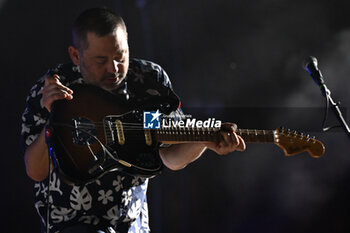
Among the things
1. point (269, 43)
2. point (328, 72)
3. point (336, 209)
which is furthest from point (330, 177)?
point (269, 43)

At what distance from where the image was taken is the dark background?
2965 mm

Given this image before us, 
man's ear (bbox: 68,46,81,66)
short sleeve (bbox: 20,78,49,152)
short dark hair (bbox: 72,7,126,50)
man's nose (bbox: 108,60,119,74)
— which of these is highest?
short dark hair (bbox: 72,7,126,50)

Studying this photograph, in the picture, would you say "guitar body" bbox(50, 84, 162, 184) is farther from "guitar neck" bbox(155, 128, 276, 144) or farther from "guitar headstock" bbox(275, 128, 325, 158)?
"guitar headstock" bbox(275, 128, 325, 158)

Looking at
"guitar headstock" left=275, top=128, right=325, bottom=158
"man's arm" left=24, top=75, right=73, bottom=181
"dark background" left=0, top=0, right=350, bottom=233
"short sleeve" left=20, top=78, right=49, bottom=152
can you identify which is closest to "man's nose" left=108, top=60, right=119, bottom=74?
"man's arm" left=24, top=75, right=73, bottom=181

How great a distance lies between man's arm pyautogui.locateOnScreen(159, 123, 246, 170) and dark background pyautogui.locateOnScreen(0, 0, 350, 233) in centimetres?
99

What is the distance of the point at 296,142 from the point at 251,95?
1367mm

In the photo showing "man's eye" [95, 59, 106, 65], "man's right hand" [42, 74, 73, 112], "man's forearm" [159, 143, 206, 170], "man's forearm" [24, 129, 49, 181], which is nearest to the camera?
"man's right hand" [42, 74, 73, 112]

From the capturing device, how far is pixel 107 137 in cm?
164

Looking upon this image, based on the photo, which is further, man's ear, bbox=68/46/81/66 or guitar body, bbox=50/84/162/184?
man's ear, bbox=68/46/81/66

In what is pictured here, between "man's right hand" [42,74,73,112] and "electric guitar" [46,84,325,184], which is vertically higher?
"man's right hand" [42,74,73,112]

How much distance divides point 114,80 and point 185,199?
154cm

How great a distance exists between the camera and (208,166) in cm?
308

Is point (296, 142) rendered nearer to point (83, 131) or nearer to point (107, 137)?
point (107, 137)

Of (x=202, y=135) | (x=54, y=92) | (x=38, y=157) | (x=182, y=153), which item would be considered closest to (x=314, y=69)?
(x=202, y=135)
